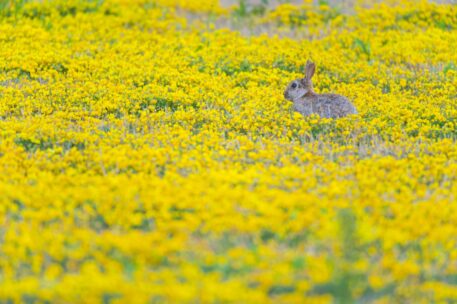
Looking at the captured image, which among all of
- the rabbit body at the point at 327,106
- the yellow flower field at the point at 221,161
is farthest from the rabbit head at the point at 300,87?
the rabbit body at the point at 327,106

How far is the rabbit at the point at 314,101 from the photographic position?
9.86 m

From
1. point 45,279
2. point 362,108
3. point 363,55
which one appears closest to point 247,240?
point 45,279

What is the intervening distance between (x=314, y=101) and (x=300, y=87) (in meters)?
0.69

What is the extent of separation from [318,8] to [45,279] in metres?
11.5

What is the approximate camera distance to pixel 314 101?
10102mm

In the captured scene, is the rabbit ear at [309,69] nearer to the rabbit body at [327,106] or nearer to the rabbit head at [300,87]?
the rabbit head at [300,87]

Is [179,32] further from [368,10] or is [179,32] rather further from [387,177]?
[387,177]

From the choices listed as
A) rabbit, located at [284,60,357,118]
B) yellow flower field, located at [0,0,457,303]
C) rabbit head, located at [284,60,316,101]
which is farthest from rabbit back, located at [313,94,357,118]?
rabbit head, located at [284,60,316,101]

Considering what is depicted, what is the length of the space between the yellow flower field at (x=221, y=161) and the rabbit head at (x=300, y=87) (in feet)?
A: 0.62

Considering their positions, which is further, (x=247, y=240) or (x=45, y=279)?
(x=247, y=240)

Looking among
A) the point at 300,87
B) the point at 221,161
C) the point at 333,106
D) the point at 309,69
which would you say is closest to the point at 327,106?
the point at 333,106

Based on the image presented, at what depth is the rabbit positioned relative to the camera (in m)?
9.86

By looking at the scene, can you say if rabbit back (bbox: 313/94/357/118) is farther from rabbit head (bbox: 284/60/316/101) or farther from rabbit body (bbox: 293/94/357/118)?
rabbit head (bbox: 284/60/316/101)

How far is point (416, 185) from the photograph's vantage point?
7.32m
